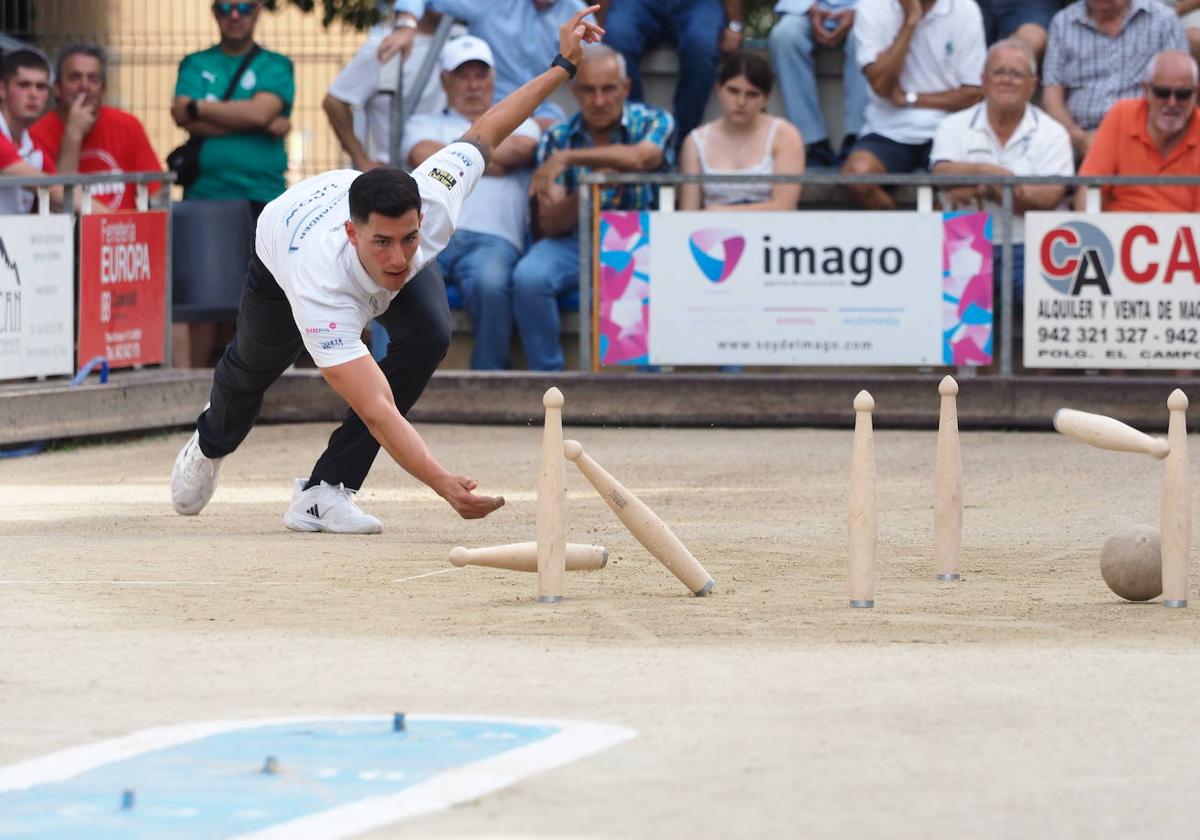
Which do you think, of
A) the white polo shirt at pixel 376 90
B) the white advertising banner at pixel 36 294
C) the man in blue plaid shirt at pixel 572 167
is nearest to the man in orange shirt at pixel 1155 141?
the man in blue plaid shirt at pixel 572 167

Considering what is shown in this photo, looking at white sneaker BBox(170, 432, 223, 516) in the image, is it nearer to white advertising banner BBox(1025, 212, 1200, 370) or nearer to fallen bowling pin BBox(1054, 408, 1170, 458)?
fallen bowling pin BBox(1054, 408, 1170, 458)

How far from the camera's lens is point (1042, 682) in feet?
19.1

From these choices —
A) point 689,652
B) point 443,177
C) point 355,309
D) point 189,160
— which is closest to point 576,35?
point 443,177

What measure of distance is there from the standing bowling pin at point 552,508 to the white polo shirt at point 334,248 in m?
1.27

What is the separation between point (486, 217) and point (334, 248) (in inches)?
232

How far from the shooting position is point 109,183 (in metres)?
13.5

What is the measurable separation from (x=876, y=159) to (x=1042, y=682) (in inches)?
339

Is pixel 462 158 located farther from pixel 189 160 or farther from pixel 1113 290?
pixel 189 160

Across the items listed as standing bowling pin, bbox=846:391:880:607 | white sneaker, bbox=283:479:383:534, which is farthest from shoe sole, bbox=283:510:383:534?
standing bowling pin, bbox=846:391:880:607

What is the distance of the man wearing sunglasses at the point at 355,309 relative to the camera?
7.98 m

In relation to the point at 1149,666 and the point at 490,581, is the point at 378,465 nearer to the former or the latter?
the point at 490,581

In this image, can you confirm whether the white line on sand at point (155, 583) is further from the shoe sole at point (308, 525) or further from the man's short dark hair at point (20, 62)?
the man's short dark hair at point (20, 62)

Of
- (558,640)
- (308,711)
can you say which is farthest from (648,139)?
(308,711)

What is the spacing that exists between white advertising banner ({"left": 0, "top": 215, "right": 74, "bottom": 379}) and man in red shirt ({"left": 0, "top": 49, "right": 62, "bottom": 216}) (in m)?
0.42
